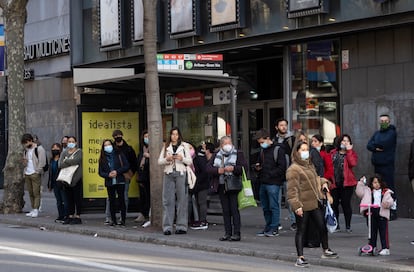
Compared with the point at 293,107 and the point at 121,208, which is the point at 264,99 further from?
the point at 121,208

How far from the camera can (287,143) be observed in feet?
49.2

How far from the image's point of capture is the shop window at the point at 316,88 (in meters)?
19.1

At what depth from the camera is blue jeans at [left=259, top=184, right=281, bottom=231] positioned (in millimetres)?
14604

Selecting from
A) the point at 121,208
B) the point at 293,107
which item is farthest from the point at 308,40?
the point at 121,208

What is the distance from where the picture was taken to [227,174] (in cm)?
1430

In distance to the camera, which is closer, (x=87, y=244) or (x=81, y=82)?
(x=87, y=244)

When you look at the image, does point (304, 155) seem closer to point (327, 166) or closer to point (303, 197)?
point (303, 197)

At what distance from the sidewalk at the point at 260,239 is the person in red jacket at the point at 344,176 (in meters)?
0.54

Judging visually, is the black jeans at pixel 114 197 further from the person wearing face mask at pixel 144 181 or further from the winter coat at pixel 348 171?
the winter coat at pixel 348 171

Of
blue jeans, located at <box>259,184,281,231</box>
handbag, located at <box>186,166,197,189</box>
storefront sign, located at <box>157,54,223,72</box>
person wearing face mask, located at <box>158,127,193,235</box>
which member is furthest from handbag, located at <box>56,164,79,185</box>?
blue jeans, located at <box>259,184,281,231</box>

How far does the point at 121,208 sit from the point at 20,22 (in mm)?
6608

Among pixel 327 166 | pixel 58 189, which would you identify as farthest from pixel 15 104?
pixel 327 166

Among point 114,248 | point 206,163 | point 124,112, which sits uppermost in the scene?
point 124,112

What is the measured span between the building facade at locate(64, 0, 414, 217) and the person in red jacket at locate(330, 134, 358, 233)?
2.13 m
